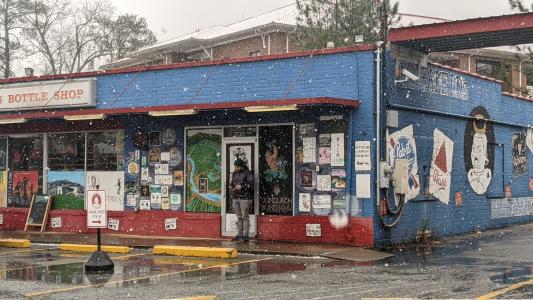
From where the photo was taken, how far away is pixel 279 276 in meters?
12.1

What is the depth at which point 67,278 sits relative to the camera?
12.3m

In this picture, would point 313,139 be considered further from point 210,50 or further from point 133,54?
point 133,54

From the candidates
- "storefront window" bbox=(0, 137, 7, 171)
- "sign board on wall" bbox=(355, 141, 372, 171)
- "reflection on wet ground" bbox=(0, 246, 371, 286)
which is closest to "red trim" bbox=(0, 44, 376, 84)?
"storefront window" bbox=(0, 137, 7, 171)

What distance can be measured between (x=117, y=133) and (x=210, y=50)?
23.8 metres

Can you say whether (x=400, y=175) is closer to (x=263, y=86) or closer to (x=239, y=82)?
(x=263, y=86)

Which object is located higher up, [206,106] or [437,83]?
[437,83]

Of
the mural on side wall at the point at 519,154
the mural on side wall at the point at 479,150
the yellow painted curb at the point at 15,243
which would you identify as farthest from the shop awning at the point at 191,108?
the mural on side wall at the point at 519,154

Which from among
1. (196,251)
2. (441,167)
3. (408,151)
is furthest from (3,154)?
(441,167)

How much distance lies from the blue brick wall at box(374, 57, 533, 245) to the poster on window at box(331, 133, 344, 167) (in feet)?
4.45

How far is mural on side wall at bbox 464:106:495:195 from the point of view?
20594mm

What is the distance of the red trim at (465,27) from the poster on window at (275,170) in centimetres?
339

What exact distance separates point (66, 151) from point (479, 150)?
37.9 ft

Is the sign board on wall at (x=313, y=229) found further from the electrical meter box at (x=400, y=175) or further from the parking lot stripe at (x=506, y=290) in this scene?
the parking lot stripe at (x=506, y=290)

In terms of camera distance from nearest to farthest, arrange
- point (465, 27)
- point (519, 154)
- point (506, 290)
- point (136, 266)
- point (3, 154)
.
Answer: point (506, 290) → point (136, 266) → point (465, 27) → point (3, 154) → point (519, 154)
